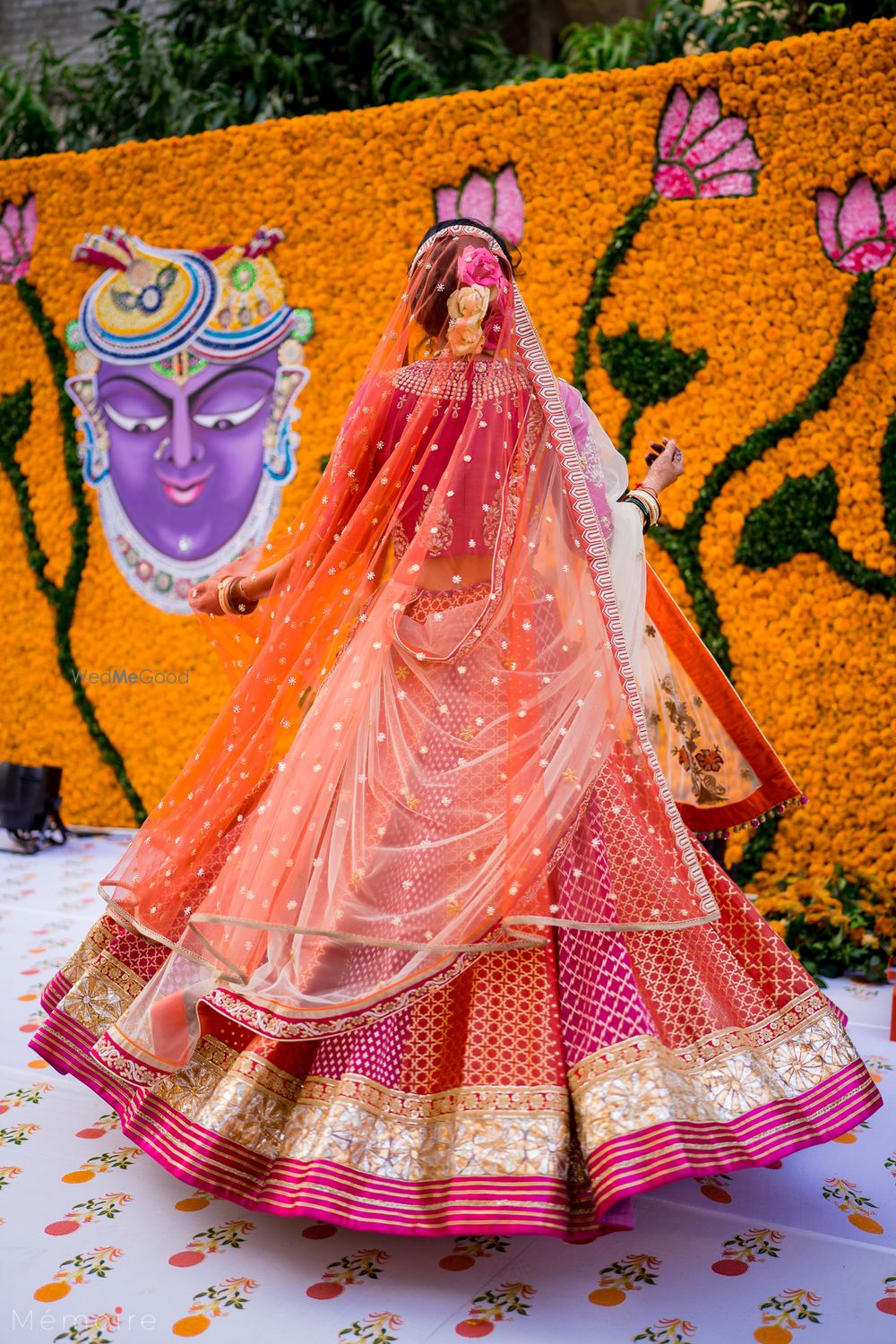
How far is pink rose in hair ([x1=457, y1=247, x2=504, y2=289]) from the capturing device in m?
1.99

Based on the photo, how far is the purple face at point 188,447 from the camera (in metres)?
4.43

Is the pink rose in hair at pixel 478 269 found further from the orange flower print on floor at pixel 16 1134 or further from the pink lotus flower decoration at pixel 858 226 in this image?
the pink lotus flower decoration at pixel 858 226

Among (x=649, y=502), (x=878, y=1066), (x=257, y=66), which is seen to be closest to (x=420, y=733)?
(x=649, y=502)

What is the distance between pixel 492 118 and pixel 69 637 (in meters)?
2.61

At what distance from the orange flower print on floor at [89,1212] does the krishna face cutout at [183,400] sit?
2883 mm

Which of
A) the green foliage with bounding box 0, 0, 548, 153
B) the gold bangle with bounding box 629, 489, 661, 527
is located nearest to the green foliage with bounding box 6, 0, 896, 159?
the green foliage with bounding box 0, 0, 548, 153

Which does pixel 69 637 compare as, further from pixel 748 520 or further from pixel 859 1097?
pixel 859 1097

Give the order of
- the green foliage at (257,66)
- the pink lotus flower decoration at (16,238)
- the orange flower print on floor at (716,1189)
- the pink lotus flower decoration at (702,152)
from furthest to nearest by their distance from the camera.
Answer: the green foliage at (257,66)
the pink lotus flower decoration at (16,238)
the pink lotus flower decoration at (702,152)
the orange flower print on floor at (716,1189)

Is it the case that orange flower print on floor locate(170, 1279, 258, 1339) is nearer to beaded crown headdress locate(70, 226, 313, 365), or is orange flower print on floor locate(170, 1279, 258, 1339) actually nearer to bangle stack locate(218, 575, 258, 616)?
bangle stack locate(218, 575, 258, 616)

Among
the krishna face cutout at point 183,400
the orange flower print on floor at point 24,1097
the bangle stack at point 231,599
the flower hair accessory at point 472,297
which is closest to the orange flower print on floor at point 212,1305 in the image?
the orange flower print on floor at point 24,1097

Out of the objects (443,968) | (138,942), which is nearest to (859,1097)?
(443,968)

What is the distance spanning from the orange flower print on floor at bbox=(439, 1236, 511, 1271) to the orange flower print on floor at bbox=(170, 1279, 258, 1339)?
0.94 ft

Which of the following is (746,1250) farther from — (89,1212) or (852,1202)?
(89,1212)

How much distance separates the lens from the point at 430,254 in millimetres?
2051
